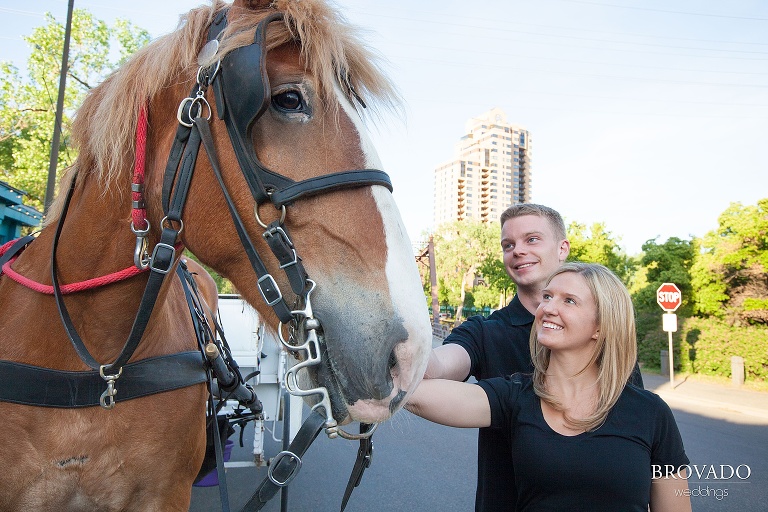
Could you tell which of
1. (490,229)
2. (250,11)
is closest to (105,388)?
(250,11)

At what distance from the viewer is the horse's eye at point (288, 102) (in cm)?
139

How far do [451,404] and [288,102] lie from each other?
1224mm

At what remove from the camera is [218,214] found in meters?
1.44

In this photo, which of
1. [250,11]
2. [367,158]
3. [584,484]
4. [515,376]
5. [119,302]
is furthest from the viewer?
[515,376]

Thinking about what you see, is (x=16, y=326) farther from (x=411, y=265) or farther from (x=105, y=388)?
(x=411, y=265)

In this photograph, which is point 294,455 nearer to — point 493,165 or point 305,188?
point 305,188

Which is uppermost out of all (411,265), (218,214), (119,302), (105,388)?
(218,214)

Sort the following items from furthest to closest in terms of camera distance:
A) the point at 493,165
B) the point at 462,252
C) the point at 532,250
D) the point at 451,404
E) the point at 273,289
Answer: the point at 493,165, the point at 462,252, the point at 532,250, the point at 451,404, the point at 273,289

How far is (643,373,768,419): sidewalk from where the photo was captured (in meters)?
9.74

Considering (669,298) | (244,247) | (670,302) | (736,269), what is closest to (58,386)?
(244,247)

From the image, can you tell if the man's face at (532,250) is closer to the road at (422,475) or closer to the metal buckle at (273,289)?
the metal buckle at (273,289)

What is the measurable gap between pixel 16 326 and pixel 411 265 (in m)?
1.54

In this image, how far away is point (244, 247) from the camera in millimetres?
1392

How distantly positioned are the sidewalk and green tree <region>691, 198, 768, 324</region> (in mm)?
2588
